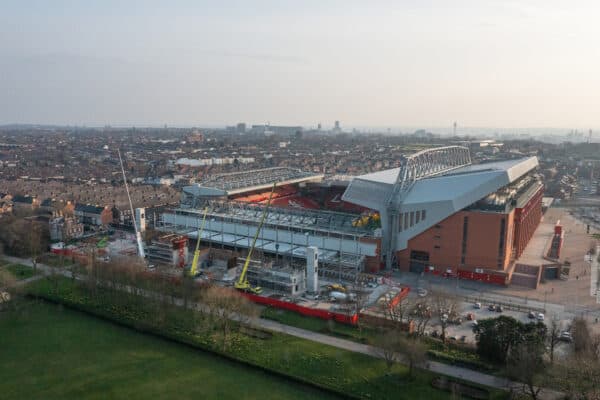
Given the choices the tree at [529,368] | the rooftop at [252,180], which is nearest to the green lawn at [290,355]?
the tree at [529,368]

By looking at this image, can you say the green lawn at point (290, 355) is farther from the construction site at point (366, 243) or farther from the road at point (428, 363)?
the construction site at point (366, 243)

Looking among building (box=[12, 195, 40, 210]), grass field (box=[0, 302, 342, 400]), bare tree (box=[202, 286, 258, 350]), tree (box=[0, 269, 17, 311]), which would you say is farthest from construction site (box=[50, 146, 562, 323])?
building (box=[12, 195, 40, 210])

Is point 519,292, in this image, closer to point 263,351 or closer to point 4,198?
point 263,351

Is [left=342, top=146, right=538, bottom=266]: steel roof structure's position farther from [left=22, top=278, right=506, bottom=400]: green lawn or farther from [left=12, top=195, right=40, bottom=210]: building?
[left=12, top=195, right=40, bottom=210]: building

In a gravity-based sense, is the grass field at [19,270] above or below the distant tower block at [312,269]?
below

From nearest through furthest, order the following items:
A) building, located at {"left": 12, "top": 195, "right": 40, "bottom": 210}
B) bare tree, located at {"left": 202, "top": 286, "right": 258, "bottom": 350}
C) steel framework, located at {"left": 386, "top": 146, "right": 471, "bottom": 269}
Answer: bare tree, located at {"left": 202, "top": 286, "right": 258, "bottom": 350} < steel framework, located at {"left": 386, "top": 146, "right": 471, "bottom": 269} < building, located at {"left": 12, "top": 195, "right": 40, "bottom": 210}

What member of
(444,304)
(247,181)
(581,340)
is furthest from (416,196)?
(247,181)
